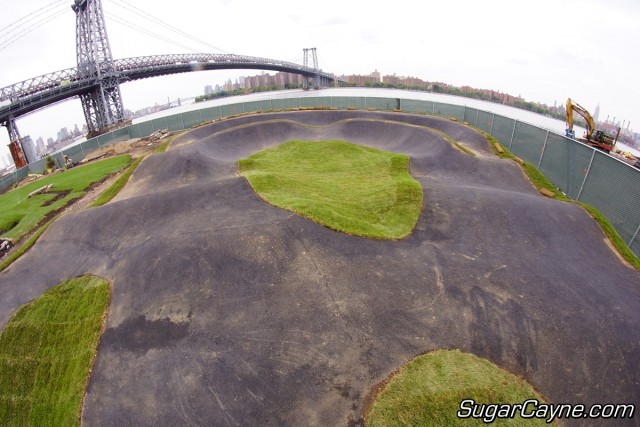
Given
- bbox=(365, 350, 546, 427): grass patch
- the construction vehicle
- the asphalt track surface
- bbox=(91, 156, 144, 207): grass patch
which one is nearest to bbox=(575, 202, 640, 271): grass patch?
the asphalt track surface

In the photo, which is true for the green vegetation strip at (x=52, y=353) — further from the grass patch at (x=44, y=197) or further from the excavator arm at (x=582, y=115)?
the excavator arm at (x=582, y=115)

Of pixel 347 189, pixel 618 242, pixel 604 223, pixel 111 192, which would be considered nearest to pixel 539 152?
pixel 604 223

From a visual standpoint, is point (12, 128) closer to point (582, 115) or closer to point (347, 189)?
point (347, 189)

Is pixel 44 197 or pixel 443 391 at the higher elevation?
pixel 443 391

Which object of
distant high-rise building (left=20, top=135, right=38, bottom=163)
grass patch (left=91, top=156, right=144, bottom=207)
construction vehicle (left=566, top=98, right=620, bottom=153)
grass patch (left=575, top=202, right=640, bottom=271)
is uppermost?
construction vehicle (left=566, top=98, right=620, bottom=153)

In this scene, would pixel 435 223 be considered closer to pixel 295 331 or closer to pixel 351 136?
pixel 295 331

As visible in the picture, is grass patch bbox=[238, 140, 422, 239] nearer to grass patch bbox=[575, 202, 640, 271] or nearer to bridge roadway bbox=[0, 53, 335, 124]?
grass patch bbox=[575, 202, 640, 271]
